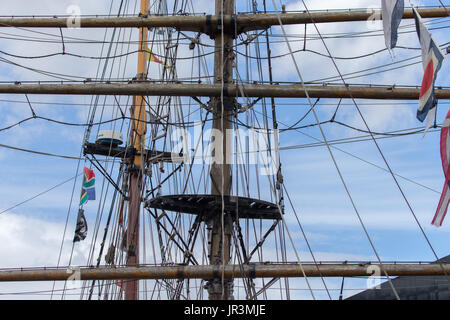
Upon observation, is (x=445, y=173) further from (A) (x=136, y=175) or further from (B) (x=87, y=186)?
(A) (x=136, y=175)

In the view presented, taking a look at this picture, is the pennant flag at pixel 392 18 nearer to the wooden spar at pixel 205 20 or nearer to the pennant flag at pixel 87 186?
the wooden spar at pixel 205 20

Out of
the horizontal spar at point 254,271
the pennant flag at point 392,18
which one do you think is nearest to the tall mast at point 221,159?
the horizontal spar at point 254,271

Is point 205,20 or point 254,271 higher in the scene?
point 205,20

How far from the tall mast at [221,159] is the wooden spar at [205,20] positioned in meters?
0.52

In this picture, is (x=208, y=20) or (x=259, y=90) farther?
(x=208, y=20)

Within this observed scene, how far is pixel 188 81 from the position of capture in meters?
14.5

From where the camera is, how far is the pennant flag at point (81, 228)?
1762cm

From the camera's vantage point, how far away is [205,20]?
15.3 m

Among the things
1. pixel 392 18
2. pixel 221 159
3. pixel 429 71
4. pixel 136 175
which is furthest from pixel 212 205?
pixel 136 175

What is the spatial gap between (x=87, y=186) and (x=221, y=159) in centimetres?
687

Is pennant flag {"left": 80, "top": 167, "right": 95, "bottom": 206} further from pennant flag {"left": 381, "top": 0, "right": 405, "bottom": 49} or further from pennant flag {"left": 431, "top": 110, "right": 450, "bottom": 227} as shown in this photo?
pennant flag {"left": 431, "top": 110, "right": 450, "bottom": 227}

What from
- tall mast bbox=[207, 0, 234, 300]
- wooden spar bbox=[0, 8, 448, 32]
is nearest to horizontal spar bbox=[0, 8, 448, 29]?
wooden spar bbox=[0, 8, 448, 32]

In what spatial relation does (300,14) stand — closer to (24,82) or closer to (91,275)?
(24,82)
